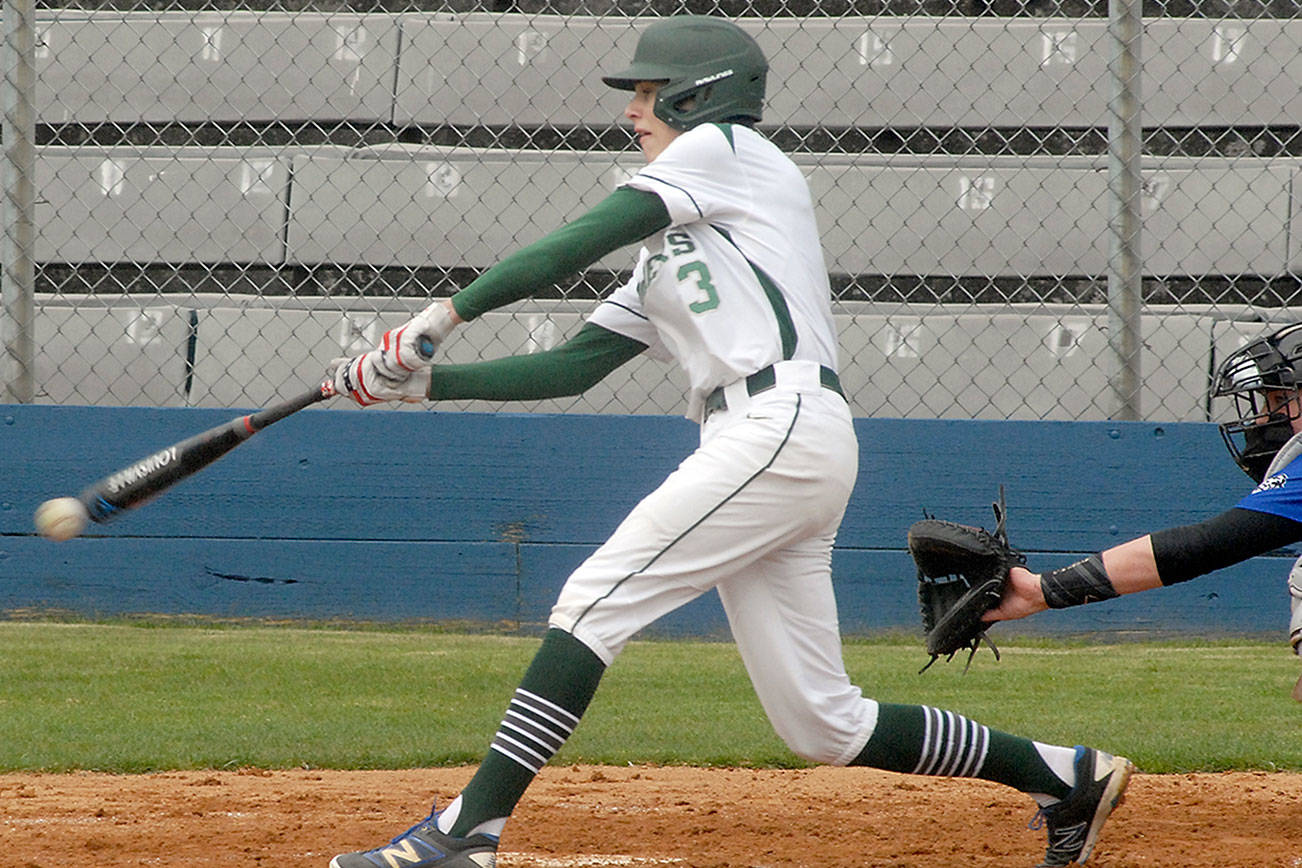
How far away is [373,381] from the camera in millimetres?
→ 2484

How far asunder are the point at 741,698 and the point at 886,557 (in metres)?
1.21

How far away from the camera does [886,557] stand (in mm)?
5535

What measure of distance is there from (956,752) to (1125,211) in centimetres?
332

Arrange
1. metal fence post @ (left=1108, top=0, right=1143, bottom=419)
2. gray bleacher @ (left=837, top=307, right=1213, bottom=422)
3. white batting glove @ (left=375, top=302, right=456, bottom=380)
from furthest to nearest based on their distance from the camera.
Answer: gray bleacher @ (left=837, top=307, right=1213, bottom=422)
metal fence post @ (left=1108, top=0, right=1143, bottom=419)
white batting glove @ (left=375, top=302, right=456, bottom=380)

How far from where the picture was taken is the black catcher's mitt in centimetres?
273

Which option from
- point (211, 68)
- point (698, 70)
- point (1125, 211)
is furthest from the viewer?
point (211, 68)

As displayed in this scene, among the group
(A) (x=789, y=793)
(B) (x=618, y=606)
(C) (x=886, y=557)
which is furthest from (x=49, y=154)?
(B) (x=618, y=606)

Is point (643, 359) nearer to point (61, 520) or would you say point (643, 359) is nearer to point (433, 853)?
point (61, 520)

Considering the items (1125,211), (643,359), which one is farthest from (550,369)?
(643,359)

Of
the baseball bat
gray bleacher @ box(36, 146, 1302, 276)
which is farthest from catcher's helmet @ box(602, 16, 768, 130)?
gray bleacher @ box(36, 146, 1302, 276)

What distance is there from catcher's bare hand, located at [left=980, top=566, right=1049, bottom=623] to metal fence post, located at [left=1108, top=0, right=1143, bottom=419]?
286 centimetres

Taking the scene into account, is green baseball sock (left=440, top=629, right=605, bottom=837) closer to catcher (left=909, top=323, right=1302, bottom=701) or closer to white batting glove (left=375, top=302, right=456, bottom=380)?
white batting glove (left=375, top=302, right=456, bottom=380)

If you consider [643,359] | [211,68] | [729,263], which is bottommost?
[643,359]

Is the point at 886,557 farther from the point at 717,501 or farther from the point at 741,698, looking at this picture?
the point at 717,501
